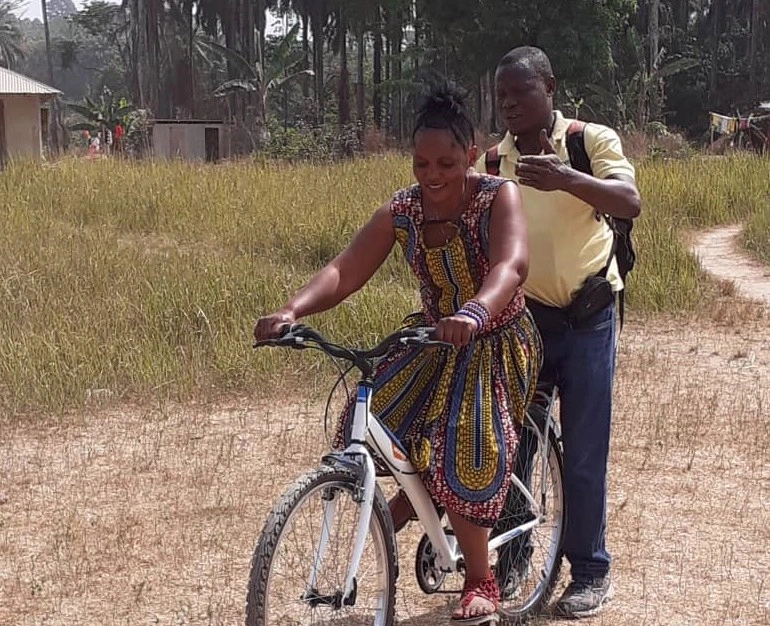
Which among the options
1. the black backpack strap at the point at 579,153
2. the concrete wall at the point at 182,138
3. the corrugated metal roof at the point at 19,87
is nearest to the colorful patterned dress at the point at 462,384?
the black backpack strap at the point at 579,153

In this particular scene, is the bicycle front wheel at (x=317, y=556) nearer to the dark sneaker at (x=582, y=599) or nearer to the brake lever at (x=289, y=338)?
the brake lever at (x=289, y=338)

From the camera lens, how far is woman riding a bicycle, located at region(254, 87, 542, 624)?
280 cm

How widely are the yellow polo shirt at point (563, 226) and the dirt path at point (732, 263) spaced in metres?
6.35

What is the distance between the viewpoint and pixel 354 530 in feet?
9.01

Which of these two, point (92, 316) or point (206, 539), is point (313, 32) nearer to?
point (92, 316)

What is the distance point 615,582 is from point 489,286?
162 centimetres

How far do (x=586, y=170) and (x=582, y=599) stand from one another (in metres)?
Result: 1.35

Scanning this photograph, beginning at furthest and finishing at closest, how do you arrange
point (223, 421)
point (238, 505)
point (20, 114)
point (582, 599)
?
1. point (20, 114)
2. point (223, 421)
3. point (238, 505)
4. point (582, 599)

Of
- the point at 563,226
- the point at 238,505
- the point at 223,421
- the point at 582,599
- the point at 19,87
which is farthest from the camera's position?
the point at 19,87

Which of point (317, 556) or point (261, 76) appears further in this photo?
point (261, 76)

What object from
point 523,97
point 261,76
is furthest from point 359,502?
point 261,76

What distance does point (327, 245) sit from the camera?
34.8ft

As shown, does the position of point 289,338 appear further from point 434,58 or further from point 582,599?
point 434,58

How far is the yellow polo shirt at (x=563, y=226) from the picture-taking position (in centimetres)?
319
